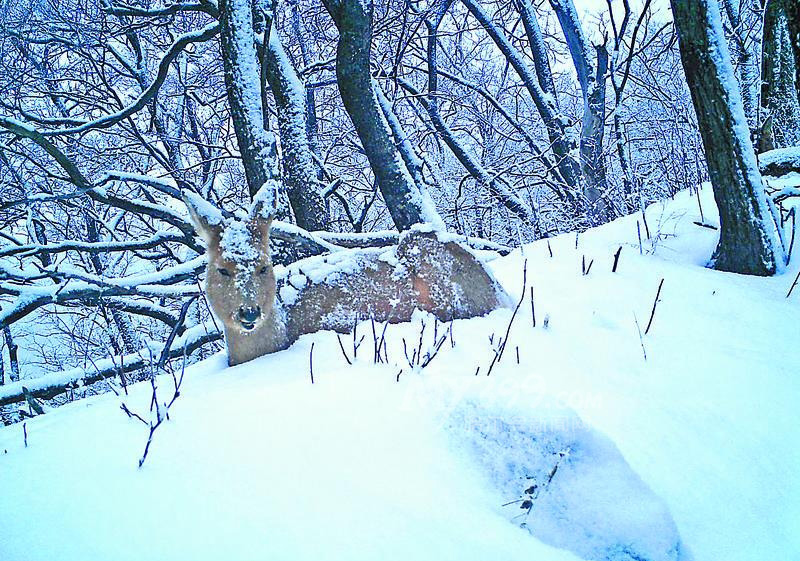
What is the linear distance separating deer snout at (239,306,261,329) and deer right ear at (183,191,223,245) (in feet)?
1.81

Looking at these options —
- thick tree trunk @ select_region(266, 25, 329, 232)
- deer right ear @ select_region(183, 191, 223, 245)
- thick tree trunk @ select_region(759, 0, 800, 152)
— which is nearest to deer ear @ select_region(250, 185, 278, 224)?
deer right ear @ select_region(183, 191, 223, 245)

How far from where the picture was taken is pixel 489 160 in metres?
11.4

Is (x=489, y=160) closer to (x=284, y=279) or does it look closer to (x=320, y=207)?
(x=320, y=207)

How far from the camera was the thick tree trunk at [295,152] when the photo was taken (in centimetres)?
614

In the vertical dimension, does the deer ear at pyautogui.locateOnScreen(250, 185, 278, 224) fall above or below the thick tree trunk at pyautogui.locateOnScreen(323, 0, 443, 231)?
below

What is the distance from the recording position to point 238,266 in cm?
299

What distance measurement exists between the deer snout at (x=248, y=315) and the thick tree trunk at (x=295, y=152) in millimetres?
3385

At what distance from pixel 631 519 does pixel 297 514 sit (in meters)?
1.15

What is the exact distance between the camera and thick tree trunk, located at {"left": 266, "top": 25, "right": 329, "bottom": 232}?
20.1 feet

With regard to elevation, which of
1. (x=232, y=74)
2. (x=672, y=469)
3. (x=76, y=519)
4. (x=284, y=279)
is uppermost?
(x=232, y=74)

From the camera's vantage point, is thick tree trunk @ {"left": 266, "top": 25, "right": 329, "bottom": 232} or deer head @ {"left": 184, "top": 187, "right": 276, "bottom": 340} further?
thick tree trunk @ {"left": 266, "top": 25, "right": 329, "bottom": 232}

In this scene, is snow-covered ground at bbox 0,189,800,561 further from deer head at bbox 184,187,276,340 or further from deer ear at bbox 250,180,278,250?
deer ear at bbox 250,180,278,250

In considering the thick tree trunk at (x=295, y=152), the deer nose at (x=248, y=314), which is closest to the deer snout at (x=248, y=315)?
the deer nose at (x=248, y=314)

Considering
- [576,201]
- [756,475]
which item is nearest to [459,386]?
[756,475]
